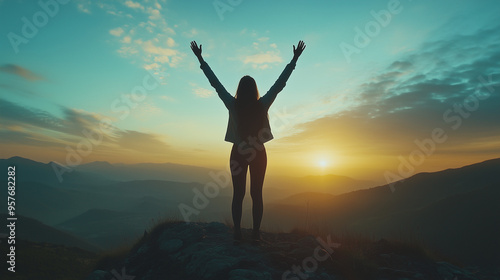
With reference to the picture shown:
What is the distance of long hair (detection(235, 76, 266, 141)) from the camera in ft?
14.4

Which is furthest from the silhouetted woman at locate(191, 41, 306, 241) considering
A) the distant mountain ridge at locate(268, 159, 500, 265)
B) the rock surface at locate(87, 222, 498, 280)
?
the distant mountain ridge at locate(268, 159, 500, 265)

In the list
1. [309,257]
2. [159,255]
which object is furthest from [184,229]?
[309,257]

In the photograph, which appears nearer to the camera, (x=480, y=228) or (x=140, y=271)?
(x=140, y=271)

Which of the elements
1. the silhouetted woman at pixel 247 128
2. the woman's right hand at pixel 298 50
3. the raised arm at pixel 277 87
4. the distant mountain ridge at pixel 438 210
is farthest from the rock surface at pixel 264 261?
the woman's right hand at pixel 298 50

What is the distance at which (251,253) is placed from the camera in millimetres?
4484

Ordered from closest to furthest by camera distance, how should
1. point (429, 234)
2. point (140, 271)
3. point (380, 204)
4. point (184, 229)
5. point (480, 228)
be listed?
1. point (140, 271)
2. point (184, 229)
3. point (480, 228)
4. point (429, 234)
5. point (380, 204)

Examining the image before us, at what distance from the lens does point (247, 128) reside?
4453mm

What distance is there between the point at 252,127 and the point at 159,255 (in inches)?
149

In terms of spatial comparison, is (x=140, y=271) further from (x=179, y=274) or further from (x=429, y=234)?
(x=429, y=234)

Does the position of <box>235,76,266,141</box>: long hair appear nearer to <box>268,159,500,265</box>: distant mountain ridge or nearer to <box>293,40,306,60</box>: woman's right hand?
<box>293,40,306,60</box>: woman's right hand

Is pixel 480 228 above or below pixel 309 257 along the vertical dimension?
below

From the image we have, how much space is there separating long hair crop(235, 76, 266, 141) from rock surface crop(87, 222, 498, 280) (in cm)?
224

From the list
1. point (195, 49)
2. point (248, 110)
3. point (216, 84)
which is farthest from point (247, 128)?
point (195, 49)

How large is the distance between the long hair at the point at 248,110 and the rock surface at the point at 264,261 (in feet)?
7.34
